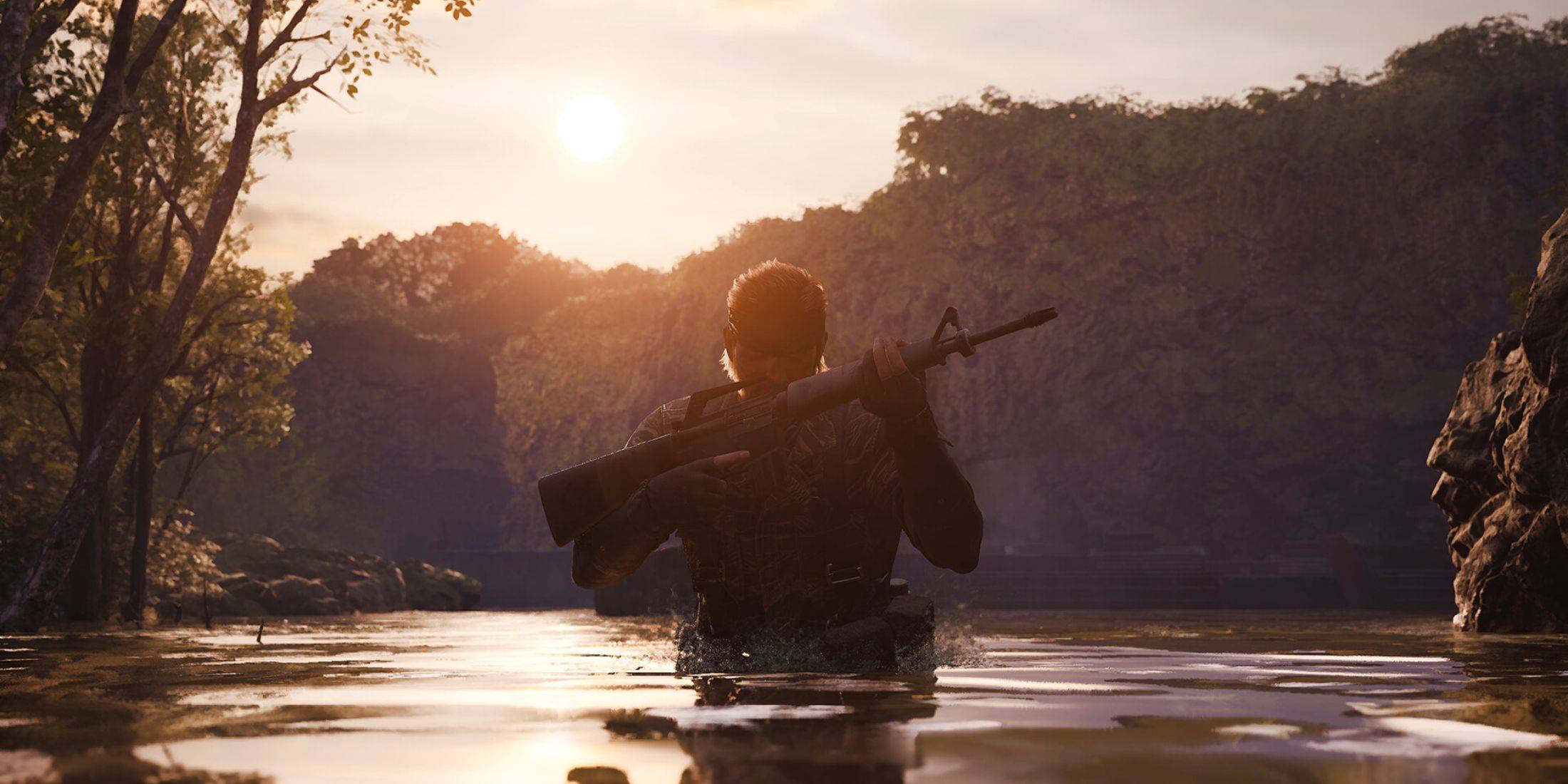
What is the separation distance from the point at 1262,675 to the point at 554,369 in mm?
36773

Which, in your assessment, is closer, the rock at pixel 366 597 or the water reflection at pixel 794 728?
the water reflection at pixel 794 728

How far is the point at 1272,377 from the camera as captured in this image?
32.1m

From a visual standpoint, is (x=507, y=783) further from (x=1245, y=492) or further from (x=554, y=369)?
(x=554, y=369)

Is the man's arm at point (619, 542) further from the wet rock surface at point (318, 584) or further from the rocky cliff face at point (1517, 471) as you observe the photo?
the wet rock surface at point (318, 584)

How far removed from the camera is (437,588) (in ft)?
103

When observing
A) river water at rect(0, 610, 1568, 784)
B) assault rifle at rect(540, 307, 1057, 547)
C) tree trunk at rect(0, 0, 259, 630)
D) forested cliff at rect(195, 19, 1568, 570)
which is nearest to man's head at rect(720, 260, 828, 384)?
assault rifle at rect(540, 307, 1057, 547)

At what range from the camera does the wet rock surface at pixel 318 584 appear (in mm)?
24641

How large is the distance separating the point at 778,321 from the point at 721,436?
1.74 ft

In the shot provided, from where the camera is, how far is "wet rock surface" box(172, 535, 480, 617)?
24641mm

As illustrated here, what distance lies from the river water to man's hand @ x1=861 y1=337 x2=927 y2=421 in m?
0.89

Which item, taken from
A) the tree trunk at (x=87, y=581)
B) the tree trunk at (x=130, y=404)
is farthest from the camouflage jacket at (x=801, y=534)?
the tree trunk at (x=87, y=581)

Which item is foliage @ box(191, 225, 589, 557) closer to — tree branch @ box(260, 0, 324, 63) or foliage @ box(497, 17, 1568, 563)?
foliage @ box(497, 17, 1568, 563)

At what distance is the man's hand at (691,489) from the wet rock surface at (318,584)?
18651 millimetres

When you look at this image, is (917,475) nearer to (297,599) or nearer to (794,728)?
(794,728)
